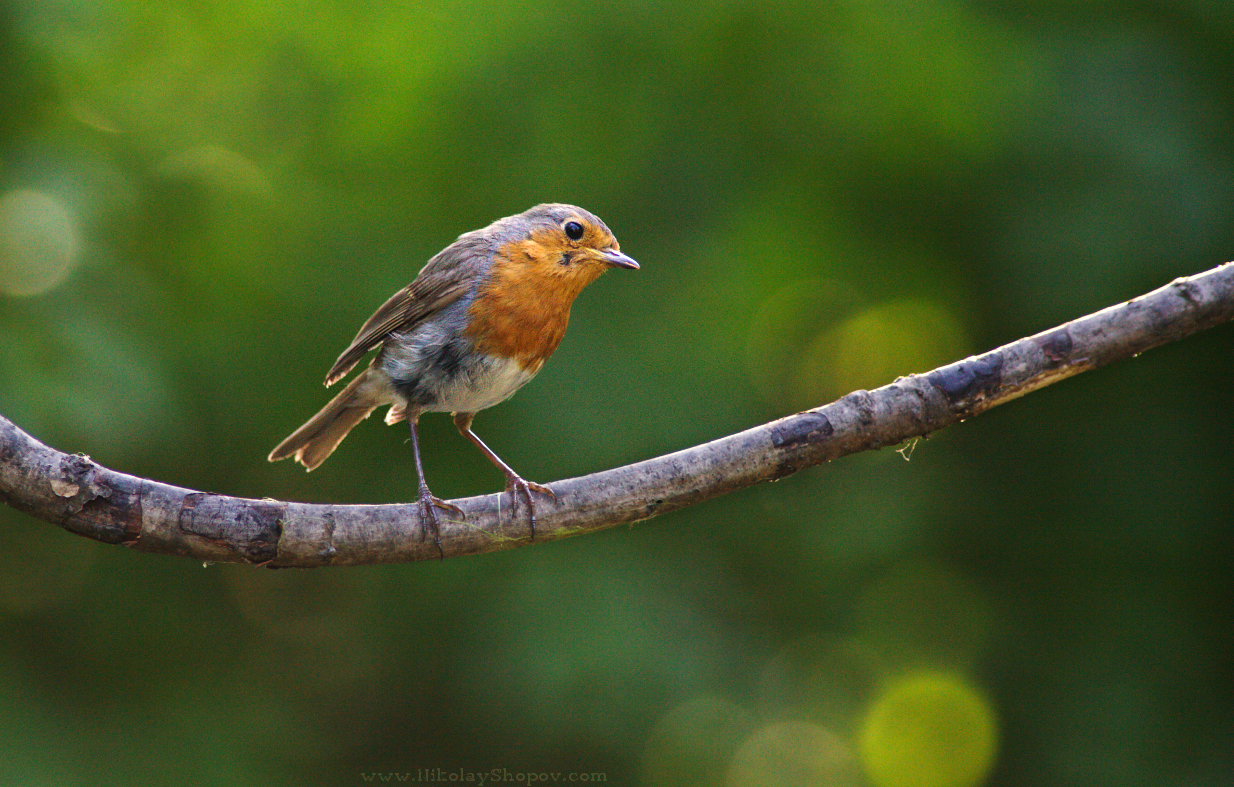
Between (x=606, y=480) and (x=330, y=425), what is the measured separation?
1.97 metres

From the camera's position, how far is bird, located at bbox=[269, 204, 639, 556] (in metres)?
4.17

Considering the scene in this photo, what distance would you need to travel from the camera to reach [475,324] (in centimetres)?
418

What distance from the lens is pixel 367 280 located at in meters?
5.34

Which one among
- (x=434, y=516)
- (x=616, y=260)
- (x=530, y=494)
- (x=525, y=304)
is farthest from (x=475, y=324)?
(x=434, y=516)

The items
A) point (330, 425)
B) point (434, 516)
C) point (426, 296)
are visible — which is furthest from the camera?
point (330, 425)

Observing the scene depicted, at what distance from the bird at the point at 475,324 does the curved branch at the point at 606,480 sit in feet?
2.63

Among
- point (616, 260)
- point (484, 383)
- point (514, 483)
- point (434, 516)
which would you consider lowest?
point (434, 516)

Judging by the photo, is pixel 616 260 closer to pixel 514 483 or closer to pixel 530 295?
pixel 530 295

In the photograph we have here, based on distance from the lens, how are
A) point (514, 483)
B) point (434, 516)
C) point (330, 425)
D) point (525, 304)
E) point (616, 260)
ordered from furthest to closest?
point (330, 425), point (616, 260), point (525, 304), point (514, 483), point (434, 516)

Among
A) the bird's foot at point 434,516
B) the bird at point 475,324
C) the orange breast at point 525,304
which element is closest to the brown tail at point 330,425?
the bird at point 475,324

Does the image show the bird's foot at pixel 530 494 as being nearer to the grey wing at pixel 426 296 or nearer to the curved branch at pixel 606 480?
the curved branch at pixel 606 480

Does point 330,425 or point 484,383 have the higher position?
point 330,425

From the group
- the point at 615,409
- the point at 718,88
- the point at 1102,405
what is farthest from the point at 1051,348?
the point at 718,88

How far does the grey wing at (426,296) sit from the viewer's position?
4.35 metres
